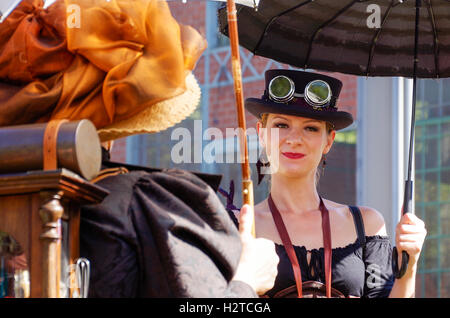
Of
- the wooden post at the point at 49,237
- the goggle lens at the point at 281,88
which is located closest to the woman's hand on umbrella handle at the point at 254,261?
the wooden post at the point at 49,237

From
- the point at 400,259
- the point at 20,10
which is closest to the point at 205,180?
the point at 20,10

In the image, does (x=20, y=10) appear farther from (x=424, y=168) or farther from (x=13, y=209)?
(x=424, y=168)

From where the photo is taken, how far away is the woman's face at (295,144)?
11.3 ft

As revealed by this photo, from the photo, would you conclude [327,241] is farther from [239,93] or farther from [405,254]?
[239,93]

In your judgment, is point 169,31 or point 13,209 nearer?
point 13,209

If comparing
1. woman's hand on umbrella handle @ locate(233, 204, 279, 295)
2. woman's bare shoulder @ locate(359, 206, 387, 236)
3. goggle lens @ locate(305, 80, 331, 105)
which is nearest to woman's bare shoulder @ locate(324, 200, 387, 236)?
woman's bare shoulder @ locate(359, 206, 387, 236)

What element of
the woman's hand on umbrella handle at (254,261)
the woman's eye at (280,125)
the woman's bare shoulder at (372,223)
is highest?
the woman's eye at (280,125)

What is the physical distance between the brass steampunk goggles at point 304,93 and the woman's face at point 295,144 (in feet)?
0.23

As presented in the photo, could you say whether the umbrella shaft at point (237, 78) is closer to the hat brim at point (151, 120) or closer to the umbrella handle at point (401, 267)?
the hat brim at point (151, 120)

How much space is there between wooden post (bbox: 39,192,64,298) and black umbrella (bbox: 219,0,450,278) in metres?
1.96

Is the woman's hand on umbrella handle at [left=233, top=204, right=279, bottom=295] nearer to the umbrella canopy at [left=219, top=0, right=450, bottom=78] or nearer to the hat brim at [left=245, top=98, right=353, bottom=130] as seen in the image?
the hat brim at [left=245, top=98, right=353, bottom=130]
